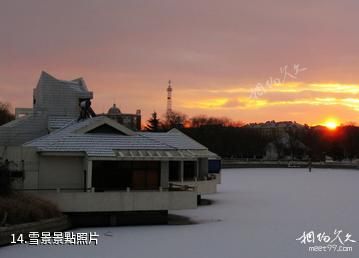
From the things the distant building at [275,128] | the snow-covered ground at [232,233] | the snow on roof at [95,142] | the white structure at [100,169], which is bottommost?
the snow-covered ground at [232,233]

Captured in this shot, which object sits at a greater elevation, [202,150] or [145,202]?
[202,150]

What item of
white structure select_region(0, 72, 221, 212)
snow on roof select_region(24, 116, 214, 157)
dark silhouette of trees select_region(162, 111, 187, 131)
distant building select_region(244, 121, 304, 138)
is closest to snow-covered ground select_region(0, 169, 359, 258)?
white structure select_region(0, 72, 221, 212)

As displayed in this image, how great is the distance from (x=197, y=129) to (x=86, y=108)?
3053 inches

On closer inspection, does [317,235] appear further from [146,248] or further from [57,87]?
[57,87]

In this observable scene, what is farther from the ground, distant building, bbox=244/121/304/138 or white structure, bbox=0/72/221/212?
distant building, bbox=244/121/304/138

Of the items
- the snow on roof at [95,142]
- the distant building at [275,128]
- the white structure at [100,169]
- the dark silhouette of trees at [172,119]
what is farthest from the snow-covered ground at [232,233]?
the distant building at [275,128]

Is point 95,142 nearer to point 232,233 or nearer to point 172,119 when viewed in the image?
point 232,233

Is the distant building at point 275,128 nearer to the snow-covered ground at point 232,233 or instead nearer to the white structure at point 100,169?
the snow-covered ground at point 232,233

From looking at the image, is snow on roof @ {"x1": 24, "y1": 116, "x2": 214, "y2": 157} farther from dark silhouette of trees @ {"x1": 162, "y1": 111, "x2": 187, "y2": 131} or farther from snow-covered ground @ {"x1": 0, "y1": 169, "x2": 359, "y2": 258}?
dark silhouette of trees @ {"x1": 162, "y1": 111, "x2": 187, "y2": 131}

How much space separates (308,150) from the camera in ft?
404

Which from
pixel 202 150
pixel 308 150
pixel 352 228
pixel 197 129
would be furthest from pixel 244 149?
pixel 352 228

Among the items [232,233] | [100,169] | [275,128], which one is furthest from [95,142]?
[275,128]

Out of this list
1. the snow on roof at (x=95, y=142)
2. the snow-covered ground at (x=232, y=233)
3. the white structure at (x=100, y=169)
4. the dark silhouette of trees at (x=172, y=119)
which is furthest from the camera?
the dark silhouette of trees at (x=172, y=119)

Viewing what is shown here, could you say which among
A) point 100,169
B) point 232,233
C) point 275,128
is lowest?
point 232,233
